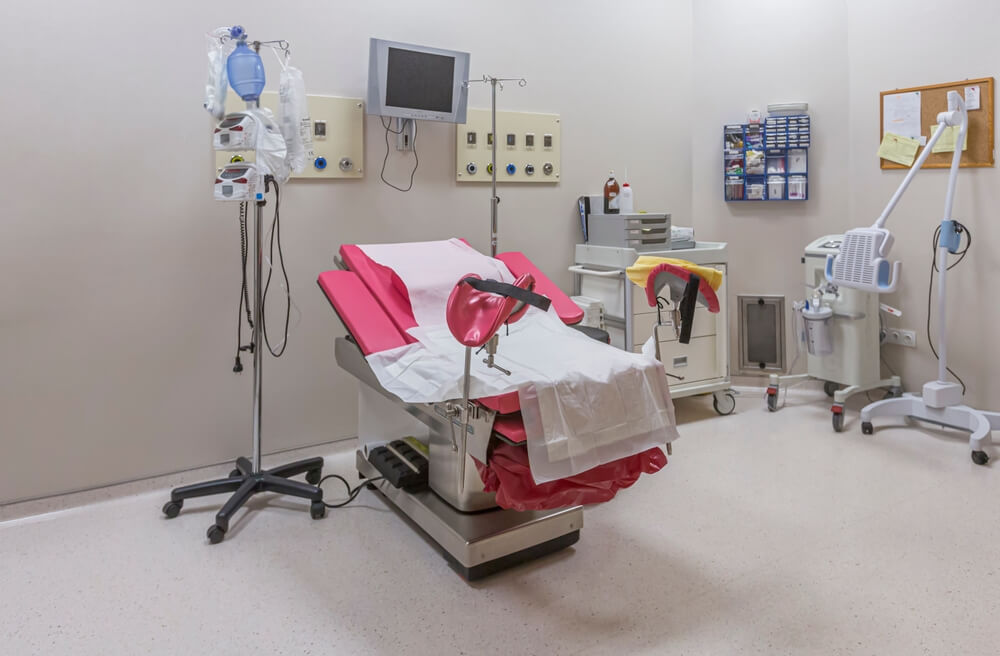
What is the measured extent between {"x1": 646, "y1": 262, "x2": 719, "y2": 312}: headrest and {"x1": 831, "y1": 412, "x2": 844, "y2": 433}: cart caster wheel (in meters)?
1.65

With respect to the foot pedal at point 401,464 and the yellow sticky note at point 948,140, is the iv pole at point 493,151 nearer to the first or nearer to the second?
the foot pedal at point 401,464

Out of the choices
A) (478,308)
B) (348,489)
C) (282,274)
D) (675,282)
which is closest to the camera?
(478,308)

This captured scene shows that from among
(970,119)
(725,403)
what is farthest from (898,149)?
(725,403)

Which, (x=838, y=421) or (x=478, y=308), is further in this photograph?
(x=838, y=421)

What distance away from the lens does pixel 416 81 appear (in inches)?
114

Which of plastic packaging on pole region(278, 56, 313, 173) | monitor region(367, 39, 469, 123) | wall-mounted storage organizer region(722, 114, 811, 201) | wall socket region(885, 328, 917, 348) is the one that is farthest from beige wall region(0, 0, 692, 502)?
wall socket region(885, 328, 917, 348)

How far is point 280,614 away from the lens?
5.89 feet

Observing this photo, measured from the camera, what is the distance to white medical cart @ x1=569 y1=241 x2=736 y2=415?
3.22 metres

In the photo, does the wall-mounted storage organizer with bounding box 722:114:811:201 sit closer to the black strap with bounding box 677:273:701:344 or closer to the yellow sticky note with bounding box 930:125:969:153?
the yellow sticky note with bounding box 930:125:969:153

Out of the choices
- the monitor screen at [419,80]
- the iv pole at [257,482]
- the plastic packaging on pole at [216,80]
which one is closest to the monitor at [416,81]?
the monitor screen at [419,80]

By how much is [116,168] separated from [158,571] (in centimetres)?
152

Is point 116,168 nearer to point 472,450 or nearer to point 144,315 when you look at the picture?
point 144,315

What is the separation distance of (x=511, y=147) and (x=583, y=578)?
218cm

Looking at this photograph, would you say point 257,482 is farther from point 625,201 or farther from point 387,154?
point 625,201
